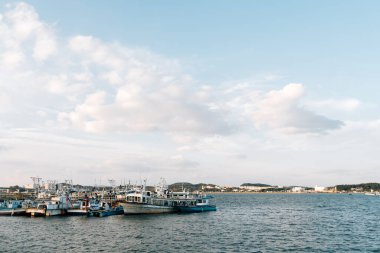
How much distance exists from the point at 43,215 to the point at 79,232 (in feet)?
128

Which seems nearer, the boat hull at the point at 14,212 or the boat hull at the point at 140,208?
the boat hull at the point at 140,208

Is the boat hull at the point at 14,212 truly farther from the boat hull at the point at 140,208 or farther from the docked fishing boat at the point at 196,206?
the docked fishing boat at the point at 196,206

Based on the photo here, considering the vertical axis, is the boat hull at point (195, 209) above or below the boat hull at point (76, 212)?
below

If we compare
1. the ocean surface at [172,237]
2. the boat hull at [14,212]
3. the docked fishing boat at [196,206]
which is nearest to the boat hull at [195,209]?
the docked fishing boat at [196,206]

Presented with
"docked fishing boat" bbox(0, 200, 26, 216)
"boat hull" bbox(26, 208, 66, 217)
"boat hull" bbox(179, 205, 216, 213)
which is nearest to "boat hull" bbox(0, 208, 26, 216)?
"docked fishing boat" bbox(0, 200, 26, 216)

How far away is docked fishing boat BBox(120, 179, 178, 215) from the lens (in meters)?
114

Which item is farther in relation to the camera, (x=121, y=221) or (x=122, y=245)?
(x=121, y=221)

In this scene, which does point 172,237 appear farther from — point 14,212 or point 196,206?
point 14,212

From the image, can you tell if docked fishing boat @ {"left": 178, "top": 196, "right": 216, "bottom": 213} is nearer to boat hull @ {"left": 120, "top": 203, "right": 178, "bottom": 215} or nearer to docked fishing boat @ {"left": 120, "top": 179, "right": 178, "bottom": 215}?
docked fishing boat @ {"left": 120, "top": 179, "right": 178, "bottom": 215}

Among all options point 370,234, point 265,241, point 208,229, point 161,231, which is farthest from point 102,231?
point 370,234

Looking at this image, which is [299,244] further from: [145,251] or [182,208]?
[182,208]

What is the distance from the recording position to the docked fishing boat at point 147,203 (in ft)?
375

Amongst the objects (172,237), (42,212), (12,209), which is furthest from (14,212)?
(172,237)

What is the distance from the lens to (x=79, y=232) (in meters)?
77.8
